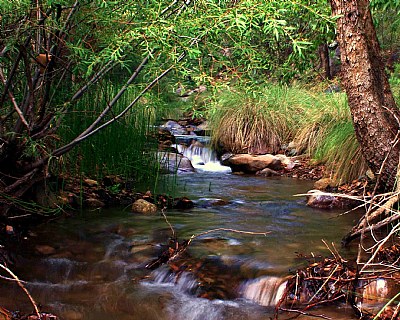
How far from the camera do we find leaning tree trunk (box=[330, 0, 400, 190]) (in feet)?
13.9

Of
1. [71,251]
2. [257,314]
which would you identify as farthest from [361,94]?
[71,251]

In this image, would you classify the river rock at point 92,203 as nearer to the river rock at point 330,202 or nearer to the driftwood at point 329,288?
the river rock at point 330,202

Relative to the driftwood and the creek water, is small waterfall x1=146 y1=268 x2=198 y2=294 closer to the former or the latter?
the creek water

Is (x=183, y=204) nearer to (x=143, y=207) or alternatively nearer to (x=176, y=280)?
(x=143, y=207)

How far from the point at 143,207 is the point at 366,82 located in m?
2.56

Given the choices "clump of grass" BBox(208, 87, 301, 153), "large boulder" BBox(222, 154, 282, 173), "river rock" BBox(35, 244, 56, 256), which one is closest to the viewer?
"river rock" BBox(35, 244, 56, 256)

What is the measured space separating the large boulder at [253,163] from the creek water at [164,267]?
10.9ft

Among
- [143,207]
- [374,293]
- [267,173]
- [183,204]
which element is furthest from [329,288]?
[267,173]

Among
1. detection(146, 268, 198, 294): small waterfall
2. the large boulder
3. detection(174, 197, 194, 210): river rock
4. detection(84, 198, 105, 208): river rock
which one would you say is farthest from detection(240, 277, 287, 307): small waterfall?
the large boulder

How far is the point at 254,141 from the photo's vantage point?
1026 cm

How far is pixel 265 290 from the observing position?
3.44 metres

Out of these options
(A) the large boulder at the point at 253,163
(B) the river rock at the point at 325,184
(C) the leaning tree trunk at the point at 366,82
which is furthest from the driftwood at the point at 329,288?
(A) the large boulder at the point at 253,163

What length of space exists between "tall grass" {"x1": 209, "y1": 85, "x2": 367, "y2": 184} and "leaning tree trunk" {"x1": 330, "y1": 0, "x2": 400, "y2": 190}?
156 inches

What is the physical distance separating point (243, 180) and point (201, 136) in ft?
15.0
